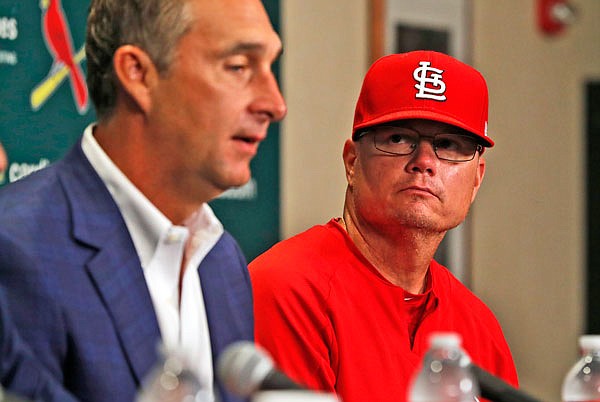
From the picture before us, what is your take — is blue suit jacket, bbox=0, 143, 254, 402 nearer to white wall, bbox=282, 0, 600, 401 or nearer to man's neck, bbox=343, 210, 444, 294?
man's neck, bbox=343, 210, 444, 294

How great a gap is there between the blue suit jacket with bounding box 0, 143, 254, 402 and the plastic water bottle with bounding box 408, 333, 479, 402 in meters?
0.43

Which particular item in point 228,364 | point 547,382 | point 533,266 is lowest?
point 547,382

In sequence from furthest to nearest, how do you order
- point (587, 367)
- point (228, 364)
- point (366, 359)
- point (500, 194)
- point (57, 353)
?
point (500, 194)
point (366, 359)
point (587, 367)
point (57, 353)
point (228, 364)

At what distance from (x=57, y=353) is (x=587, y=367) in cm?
85

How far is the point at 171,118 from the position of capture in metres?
1.58

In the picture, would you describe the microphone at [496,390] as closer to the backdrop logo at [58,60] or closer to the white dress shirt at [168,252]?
the white dress shirt at [168,252]

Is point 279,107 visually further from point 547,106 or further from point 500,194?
point 547,106

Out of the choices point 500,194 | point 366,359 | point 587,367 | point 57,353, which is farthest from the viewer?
point 500,194

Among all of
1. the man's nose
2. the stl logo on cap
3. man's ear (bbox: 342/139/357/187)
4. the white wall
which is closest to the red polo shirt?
man's ear (bbox: 342/139/357/187)

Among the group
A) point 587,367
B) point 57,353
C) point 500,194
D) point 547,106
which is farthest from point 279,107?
point 547,106

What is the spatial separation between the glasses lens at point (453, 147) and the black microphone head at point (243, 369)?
3.68 ft

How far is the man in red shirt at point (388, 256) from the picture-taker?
6.85 feet

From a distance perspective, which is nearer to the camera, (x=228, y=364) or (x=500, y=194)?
(x=228, y=364)

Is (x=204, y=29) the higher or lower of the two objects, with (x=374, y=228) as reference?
higher
